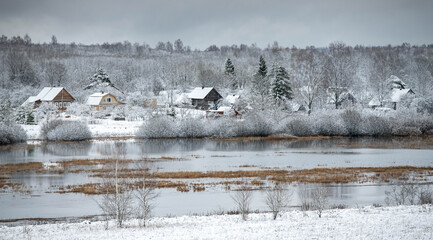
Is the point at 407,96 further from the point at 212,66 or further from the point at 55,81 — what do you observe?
the point at 55,81

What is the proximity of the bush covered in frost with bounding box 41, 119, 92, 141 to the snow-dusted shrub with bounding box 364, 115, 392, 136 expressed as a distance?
36119 millimetres

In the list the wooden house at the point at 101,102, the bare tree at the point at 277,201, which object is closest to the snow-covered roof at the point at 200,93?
the wooden house at the point at 101,102

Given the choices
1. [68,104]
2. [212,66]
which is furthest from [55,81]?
[212,66]

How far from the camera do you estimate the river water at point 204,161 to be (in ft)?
71.3

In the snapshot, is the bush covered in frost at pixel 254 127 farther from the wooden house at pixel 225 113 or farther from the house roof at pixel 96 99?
the house roof at pixel 96 99

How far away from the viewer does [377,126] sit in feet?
197

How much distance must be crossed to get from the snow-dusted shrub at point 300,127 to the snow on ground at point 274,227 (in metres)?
43.0

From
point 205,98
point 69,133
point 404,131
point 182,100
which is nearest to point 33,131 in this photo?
point 69,133

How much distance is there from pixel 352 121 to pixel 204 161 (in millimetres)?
30275

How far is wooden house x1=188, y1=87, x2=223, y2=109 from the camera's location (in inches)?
3442

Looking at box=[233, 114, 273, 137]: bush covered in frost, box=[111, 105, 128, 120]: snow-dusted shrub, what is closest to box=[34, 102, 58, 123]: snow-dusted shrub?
box=[111, 105, 128, 120]: snow-dusted shrub

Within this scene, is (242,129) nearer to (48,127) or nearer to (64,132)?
(64,132)

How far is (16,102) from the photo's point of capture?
296ft

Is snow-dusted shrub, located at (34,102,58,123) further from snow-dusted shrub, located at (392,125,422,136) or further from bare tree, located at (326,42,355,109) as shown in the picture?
snow-dusted shrub, located at (392,125,422,136)
